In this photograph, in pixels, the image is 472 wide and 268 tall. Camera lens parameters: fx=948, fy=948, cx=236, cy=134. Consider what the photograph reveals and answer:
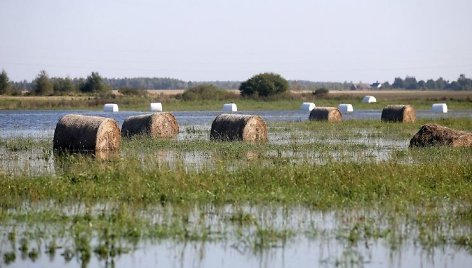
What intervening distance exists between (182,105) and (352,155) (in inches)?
2287

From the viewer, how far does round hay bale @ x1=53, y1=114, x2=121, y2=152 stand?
91.0 ft

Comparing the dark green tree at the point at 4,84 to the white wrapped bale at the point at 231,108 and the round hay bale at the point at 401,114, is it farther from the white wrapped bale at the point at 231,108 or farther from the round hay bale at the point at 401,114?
the round hay bale at the point at 401,114

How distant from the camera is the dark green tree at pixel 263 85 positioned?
99188 millimetres

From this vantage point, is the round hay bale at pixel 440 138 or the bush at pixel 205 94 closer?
the round hay bale at pixel 440 138

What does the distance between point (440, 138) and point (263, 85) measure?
7163 centimetres

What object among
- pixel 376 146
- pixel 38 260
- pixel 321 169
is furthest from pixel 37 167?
pixel 376 146

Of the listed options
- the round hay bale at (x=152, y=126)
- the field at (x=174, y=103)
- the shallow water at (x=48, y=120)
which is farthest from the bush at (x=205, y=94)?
the round hay bale at (x=152, y=126)

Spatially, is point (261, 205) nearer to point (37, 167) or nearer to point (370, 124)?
point (37, 167)

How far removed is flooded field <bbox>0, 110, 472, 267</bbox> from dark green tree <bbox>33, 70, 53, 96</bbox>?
248 feet

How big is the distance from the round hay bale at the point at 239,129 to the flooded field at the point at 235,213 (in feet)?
25.7

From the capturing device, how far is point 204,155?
2609cm

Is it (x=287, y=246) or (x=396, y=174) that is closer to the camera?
(x=287, y=246)

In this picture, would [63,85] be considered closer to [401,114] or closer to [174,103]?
[174,103]

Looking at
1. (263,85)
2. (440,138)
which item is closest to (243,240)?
(440,138)
